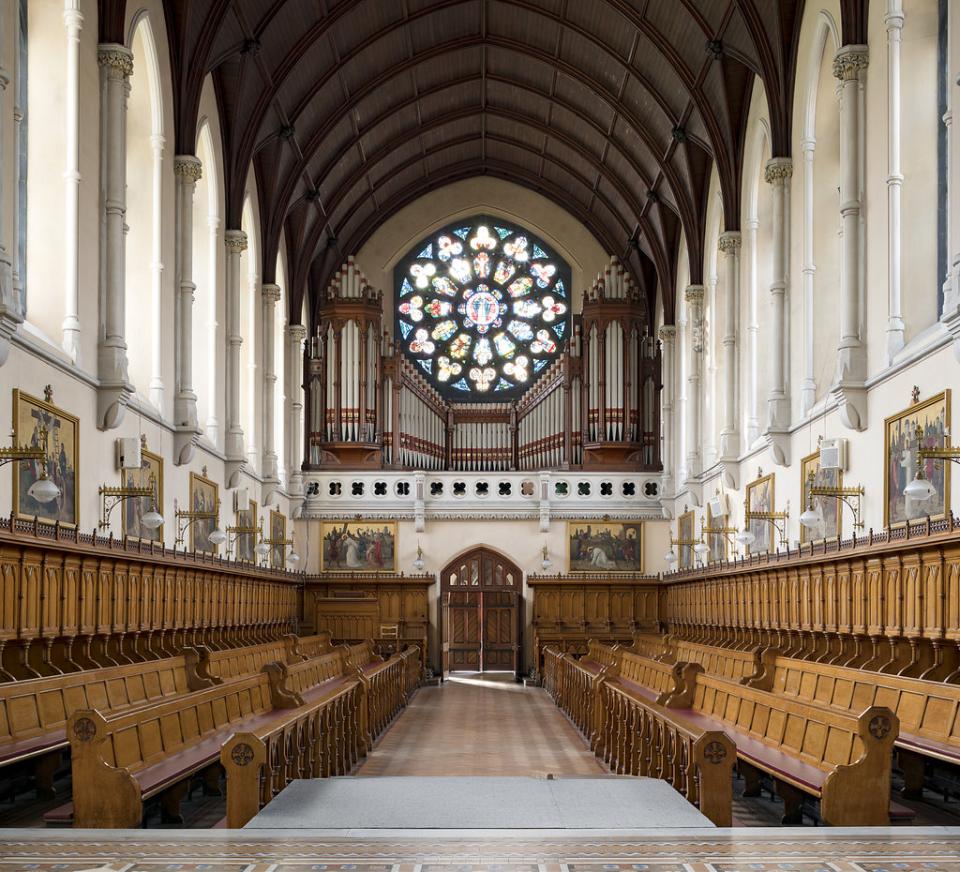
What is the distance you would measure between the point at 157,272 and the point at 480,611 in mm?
15596

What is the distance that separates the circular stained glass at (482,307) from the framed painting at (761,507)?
44.4 feet

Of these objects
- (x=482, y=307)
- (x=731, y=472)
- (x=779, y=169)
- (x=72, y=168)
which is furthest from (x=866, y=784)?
(x=482, y=307)

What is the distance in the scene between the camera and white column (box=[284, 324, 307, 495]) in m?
30.6

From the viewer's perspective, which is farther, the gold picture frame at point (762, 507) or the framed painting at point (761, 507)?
the framed painting at point (761, 507)

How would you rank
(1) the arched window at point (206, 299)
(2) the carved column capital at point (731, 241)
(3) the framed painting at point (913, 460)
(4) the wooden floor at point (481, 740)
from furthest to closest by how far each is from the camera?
(2) the carved column capital at point (731, 241) → (1) the arched window at point (206, 299) → (4) the wooden floor at point (481, 740) → (3) the framed painting at point (913, 460)

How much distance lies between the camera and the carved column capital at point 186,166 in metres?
19.8

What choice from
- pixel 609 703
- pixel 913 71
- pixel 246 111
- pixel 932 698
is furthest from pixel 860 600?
pixel 246 111

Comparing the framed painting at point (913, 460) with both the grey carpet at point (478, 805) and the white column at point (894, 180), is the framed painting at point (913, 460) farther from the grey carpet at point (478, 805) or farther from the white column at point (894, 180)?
the grey carpet at point (478, 805)

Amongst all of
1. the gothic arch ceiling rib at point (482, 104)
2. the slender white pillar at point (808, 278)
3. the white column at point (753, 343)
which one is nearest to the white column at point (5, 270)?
the gothic arch ceiling rib at point (482, 104)

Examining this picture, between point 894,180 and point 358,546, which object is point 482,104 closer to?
point 358,546

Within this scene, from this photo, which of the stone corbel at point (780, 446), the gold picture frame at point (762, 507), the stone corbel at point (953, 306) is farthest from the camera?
the gold picture frame at point (762, 507)

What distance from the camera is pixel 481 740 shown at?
17234 mm

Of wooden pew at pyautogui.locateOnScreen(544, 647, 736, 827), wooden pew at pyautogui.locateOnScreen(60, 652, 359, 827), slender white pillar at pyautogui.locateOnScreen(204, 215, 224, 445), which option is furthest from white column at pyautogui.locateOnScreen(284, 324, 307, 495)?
wooden pew at pyautogui.locateOnScreen(60, 652, 359, 827)

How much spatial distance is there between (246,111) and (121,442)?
30.9 feet
